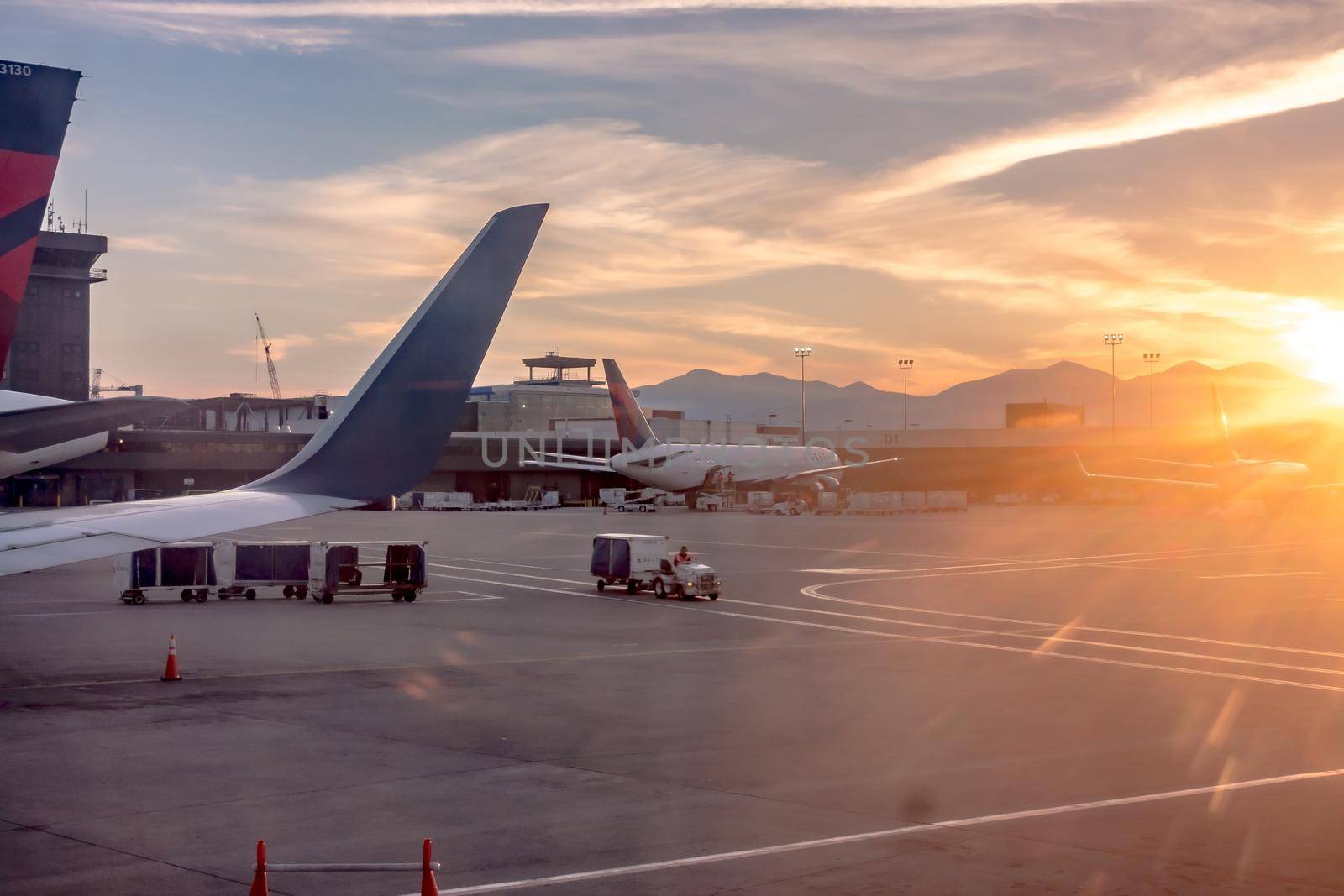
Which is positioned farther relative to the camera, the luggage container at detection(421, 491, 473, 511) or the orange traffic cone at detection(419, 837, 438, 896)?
the luggage container at detection(421, 491, 473, 511)

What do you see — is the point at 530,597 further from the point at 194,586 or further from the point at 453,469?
the point at 453,469

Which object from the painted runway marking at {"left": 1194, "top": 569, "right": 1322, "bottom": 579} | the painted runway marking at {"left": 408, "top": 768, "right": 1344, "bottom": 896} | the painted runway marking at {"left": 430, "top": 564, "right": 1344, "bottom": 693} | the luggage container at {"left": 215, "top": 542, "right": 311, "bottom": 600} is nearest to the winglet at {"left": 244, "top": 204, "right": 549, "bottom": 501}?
the painted runway marking at {"left": 408, "top": 768, "right": 1344, "bottom": 896}

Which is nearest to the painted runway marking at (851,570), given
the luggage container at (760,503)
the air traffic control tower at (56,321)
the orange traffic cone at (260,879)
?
the orange traffic cone at (260,879)

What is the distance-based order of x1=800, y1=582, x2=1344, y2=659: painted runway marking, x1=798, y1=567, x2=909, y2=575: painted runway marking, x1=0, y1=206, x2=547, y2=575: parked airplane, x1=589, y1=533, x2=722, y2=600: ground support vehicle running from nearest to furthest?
1. x1=0, y1=206, x2=547, y2=575: parked airplane
2. x1=800, y1=582, x2=1344, y2=659: painted runway marking
3. x1=589, y1=533, x2=722, y2=600: ground support vehicle
4. x1=798, y1=567, x2=909, y2=575: painted runway marking

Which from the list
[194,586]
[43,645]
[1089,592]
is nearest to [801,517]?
[1089,592]

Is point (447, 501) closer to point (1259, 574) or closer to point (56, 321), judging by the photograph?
point (56, 321)

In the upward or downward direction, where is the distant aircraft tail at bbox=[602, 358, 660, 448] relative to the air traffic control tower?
downward

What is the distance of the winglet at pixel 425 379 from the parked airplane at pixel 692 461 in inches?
3384

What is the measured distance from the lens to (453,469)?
145625 millimetres

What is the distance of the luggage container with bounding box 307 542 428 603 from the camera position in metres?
41.1

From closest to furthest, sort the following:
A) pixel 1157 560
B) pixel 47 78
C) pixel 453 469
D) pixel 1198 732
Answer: pixel 47 78, pixel 1198 732, pixel 1157 560, pixel 453 469

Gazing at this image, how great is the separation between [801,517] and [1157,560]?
4806 centimetres

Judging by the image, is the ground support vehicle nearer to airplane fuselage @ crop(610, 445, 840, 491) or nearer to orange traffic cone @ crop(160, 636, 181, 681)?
orange traffic cone @ crop(160, 636, 181, 681)

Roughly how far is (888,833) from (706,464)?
94306 millimetres
